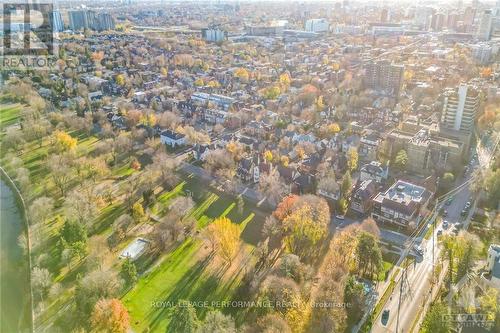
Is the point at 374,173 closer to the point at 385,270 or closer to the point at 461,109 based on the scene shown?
the point at 385,270

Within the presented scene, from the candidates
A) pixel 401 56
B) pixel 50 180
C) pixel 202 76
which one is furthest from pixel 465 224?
pixel 401 56

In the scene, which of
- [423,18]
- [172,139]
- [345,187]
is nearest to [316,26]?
[423,18]

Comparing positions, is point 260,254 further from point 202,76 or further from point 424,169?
point 202,76

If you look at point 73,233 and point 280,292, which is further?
point 73,233

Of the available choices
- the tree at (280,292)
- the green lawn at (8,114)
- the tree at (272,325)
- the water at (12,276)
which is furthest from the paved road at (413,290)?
the green lawn at (8,114)

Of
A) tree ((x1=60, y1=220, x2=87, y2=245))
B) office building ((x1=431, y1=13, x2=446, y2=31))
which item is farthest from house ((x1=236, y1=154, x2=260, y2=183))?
office building ((x1=431, y1=13, x2=446, y2=31))
